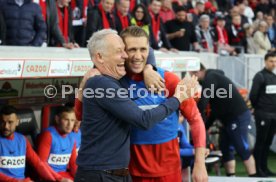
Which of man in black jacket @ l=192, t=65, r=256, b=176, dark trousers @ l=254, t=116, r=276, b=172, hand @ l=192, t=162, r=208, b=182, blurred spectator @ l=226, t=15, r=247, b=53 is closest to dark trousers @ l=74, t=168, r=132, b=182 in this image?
hand @ l=192, t=162, r=208, b=182

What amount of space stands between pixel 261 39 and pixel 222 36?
1265 millimetres

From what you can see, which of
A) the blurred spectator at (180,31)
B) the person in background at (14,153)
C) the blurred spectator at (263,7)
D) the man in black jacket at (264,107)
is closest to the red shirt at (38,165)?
the person in background at (14,153)

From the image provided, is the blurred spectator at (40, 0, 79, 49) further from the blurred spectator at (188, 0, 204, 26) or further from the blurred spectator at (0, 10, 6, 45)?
the blurred spectator at (188, 0, 204, 26)

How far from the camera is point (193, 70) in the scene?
8914 millimetres

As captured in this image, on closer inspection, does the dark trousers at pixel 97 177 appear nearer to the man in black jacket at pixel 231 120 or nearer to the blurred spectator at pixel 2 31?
the blurred spectator at pixel 2 31

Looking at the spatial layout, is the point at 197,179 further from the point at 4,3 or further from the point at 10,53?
the point at 4,3

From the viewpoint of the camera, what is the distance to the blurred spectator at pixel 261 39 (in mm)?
15484

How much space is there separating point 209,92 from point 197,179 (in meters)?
5.09

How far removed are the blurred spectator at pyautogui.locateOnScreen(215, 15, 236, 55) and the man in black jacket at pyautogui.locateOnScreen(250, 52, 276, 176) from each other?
351 centimetres

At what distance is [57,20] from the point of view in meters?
8.63

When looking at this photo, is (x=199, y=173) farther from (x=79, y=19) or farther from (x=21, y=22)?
(x=79, y=19)

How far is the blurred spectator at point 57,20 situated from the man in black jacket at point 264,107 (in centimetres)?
289

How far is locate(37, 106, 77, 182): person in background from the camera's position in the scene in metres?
7.43

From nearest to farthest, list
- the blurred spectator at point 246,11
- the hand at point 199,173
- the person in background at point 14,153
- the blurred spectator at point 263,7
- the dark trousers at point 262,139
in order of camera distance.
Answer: the hand at point 199,173, the person in background at point 14,153, the dark trousers at point 262,139, the blurred spectator at point 246,11, the blurred spectator at point 263,7
